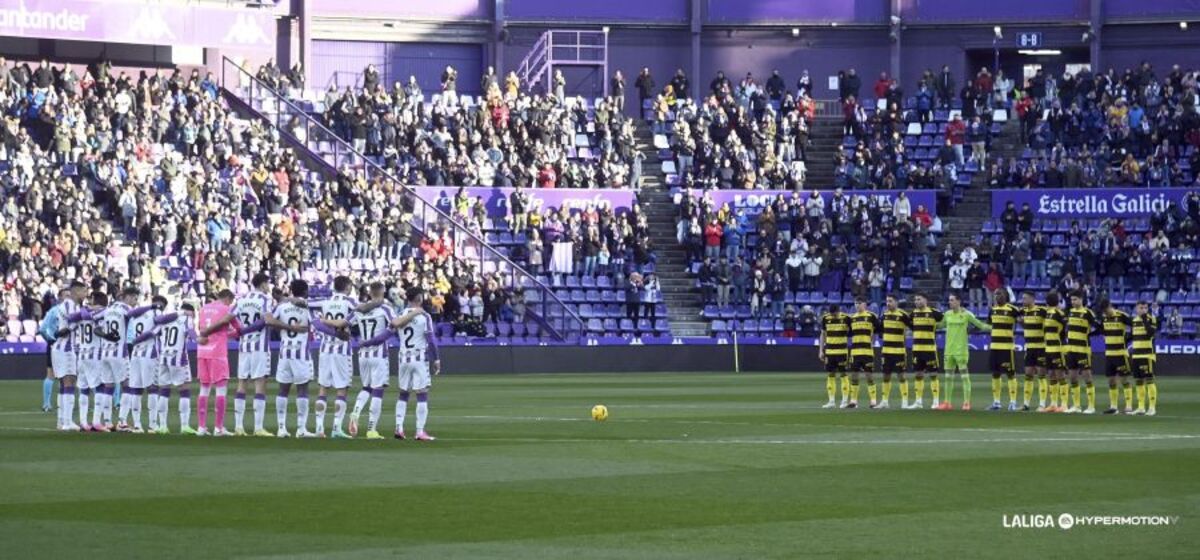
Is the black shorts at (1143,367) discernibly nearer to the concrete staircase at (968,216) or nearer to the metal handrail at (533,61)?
the concrete staircase at (968,216)

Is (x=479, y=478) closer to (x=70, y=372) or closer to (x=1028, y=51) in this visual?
(x=70, y=372)

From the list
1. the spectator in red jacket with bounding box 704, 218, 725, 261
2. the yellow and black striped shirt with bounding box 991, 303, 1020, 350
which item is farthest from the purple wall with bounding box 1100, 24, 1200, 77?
the yellow and black striped shirt with bounding box 991, 303, 1020, 350

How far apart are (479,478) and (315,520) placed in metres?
4.13

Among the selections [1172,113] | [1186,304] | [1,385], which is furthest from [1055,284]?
[1,385]

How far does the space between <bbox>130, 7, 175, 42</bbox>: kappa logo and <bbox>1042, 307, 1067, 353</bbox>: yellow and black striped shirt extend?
3283cm

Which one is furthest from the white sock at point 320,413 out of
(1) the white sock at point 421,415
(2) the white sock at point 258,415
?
(1) the white sock at point 421,415

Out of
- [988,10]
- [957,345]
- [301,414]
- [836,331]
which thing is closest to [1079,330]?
[957,345]

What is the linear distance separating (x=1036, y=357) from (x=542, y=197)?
91.6 feet

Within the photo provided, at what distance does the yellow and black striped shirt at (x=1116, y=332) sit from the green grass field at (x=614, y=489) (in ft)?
8.73

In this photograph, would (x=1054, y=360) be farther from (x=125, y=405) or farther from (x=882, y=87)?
(x=882, y=87)

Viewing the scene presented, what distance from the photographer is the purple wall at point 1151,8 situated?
69812 millimetres

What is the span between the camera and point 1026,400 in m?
36.8

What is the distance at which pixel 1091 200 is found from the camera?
62531 mm

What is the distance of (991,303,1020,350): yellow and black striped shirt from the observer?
36.7 m
